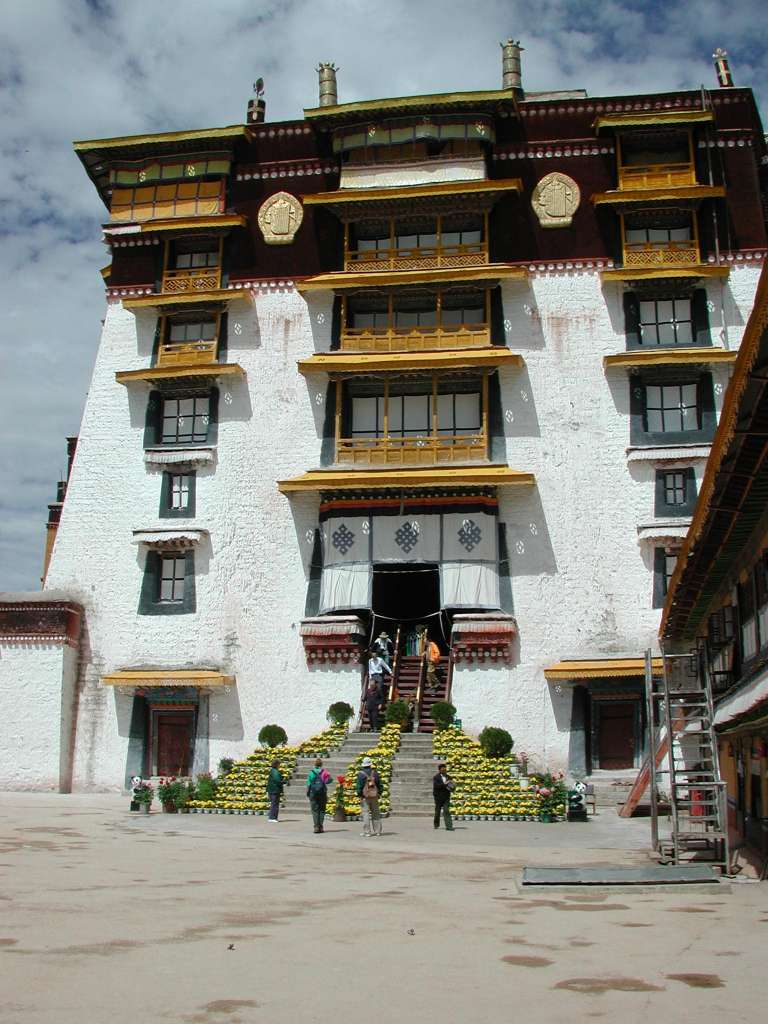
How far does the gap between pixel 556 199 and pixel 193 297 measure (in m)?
11.5

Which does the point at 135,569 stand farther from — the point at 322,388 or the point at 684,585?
the point at 684,585

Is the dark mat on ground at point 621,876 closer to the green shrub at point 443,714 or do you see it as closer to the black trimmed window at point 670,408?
the green shrub at point 443,714

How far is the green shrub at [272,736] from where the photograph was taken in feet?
94.1

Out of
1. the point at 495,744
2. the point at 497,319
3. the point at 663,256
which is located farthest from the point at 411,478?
the point at 663,256

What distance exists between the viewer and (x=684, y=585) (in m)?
19.2

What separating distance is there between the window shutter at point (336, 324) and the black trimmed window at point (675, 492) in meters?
10.4

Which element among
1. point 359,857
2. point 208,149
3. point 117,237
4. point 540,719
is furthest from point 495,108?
point 359,857

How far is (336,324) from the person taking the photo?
3378 cm

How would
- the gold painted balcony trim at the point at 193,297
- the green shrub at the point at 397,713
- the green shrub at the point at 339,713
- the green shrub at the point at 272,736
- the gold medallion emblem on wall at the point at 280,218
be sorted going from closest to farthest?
the green shrub at the point at 397,713, the green shrub at the point at 272,736, the green shrub at the point at 339,713, the gold painted balcony trim at the point at 193,297, the gold medallion emblem on wall at the point at 280,218

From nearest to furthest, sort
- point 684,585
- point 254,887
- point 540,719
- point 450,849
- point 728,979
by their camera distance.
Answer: point 728,979 < point 254,887 < point 450,849 < point 684,585 < point 540,719

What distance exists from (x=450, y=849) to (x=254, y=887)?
584 cm

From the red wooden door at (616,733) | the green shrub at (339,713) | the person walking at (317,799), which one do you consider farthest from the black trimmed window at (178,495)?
the person walking at (317,799)

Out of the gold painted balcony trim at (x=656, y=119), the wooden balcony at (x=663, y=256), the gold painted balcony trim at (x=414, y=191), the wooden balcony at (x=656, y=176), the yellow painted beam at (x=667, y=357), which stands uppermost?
the gold painted balcony trim at (x=656, y=119)

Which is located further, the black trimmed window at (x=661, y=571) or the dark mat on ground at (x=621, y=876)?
the black trimmed window at (x=661, y=571)
